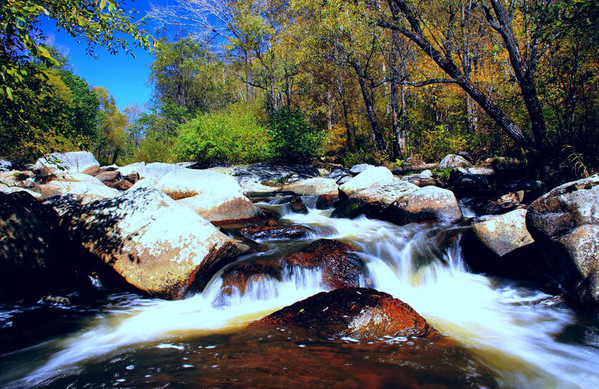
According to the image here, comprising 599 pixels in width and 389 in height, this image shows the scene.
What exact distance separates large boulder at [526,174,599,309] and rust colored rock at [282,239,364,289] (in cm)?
252

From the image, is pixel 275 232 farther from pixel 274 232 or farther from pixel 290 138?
pixel 290 138

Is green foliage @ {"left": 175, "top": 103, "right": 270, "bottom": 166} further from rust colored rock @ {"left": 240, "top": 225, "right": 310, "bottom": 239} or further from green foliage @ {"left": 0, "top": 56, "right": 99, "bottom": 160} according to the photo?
green foliage @ {"left": 0, "top": 56, "right": 99, "bottom": 160}

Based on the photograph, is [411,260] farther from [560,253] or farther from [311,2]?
[311,2]

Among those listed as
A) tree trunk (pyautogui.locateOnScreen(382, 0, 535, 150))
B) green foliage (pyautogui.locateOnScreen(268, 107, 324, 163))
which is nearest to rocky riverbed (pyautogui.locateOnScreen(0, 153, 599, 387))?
tree trunk (pyautogui.locateOnScreen(382, 0, 535, 150))

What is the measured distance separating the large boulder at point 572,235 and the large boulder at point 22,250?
274 inches

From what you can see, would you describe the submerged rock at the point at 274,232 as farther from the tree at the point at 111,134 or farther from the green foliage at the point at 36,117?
the tree at the point at 111,134

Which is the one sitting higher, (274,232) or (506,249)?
(274,232)

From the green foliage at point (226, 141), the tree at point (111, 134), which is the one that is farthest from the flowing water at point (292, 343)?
the tree at point (111, 134)

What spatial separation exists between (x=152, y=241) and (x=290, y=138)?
14531 millimetres

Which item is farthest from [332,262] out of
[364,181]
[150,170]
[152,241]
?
[150,170]

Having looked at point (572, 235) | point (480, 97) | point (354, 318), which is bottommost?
point (354, 318)

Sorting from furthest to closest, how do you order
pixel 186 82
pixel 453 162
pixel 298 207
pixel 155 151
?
pixel 186 82 → pixel 155 151 → pixel 453 162 → pixel 298 207

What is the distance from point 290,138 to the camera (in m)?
18.7

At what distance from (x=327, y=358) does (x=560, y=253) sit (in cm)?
344
